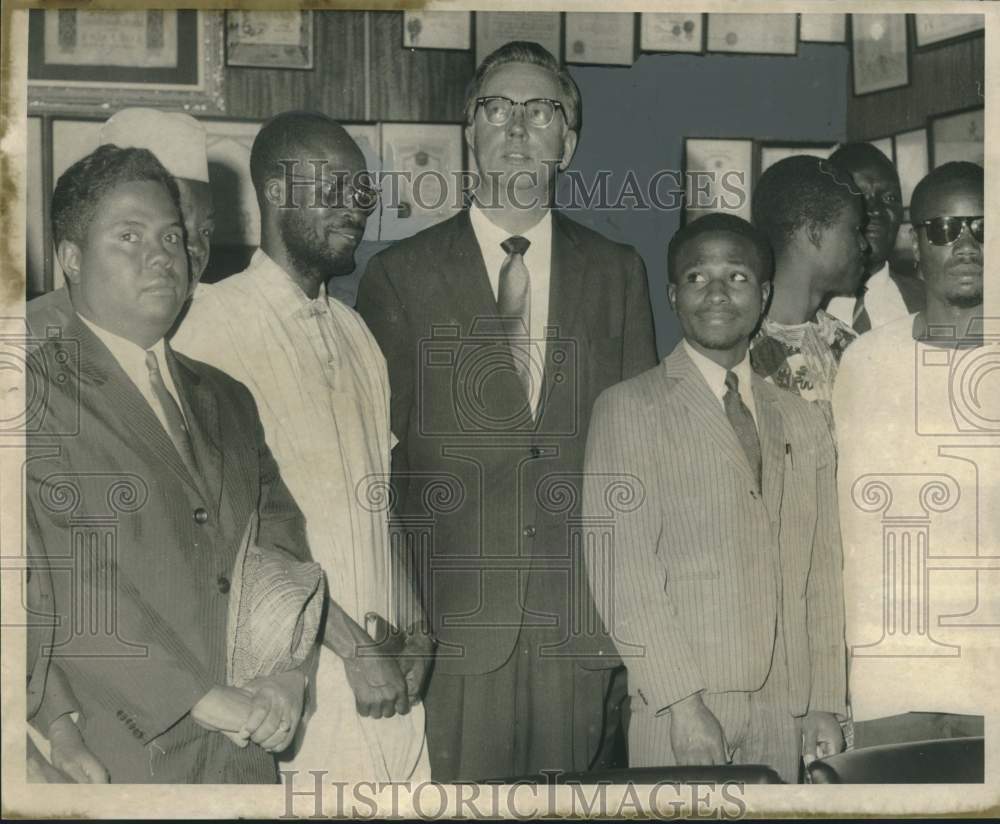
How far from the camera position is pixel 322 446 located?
13.1 feet

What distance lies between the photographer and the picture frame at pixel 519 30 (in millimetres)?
4090

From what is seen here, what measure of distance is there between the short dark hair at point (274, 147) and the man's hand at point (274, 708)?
134 centimetres

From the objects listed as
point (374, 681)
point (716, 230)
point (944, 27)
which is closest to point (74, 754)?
point (374, 681)

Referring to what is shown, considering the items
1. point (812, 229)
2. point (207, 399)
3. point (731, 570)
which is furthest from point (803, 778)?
point (207, 399)

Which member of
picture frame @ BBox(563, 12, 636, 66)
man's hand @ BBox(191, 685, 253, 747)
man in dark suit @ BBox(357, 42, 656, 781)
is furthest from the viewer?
picture frame @ BBox(563, 12, 636, 66)

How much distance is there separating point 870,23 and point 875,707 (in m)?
1.99

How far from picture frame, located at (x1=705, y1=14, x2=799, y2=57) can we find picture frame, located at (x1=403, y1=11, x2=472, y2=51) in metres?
0.71

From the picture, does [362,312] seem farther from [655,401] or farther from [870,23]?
[870,23]

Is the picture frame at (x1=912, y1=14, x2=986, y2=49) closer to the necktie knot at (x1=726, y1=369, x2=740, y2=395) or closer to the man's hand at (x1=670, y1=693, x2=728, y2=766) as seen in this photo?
the necktie knot at (x1=726, y1=369, x2=740, y2=395)

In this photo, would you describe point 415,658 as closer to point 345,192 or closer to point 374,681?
point 374,681

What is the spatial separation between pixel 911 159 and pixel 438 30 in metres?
1.42

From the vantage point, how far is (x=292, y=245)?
158 inches

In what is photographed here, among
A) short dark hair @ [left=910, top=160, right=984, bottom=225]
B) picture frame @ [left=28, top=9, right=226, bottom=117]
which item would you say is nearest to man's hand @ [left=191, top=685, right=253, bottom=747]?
picture frame @ [left=28, top=9, right=226, bottom=117]

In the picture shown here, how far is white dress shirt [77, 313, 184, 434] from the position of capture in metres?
3.93
